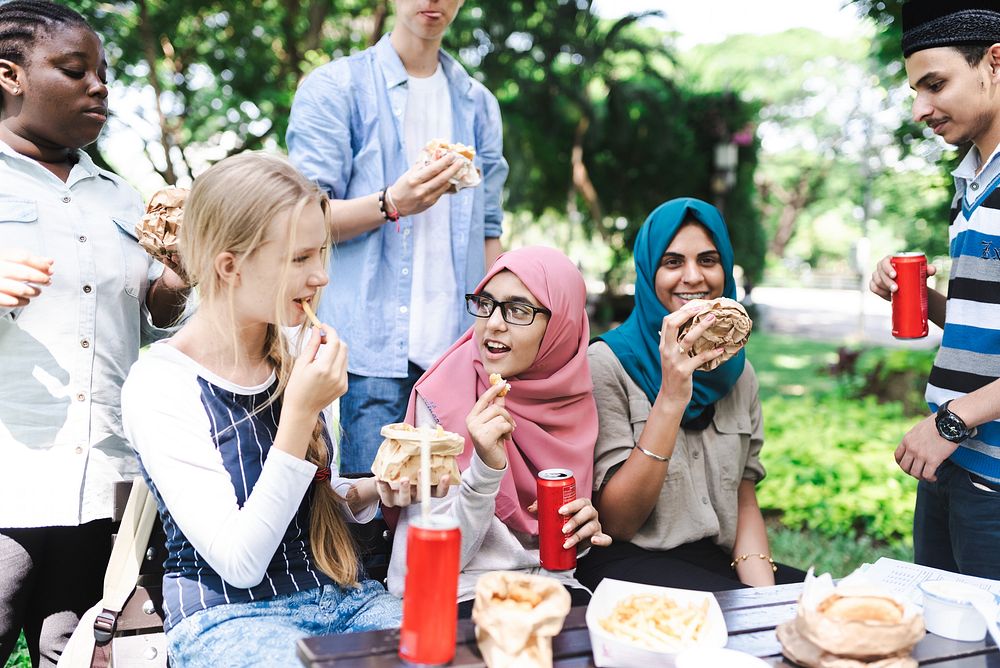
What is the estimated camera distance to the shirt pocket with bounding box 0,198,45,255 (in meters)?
2.25

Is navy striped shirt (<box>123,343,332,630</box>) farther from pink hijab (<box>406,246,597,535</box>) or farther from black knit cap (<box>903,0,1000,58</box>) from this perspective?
black knit cap (<box>903,0,1000,58</box>)

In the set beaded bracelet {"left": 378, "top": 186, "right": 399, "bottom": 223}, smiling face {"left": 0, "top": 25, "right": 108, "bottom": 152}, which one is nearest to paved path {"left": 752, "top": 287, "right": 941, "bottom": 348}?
beaded bracelet {"left": 378, "top": 186, "right": 399, "bottom": 223}

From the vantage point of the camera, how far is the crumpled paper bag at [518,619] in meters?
1.56

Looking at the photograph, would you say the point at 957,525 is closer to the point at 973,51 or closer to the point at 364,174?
the point at 973,51

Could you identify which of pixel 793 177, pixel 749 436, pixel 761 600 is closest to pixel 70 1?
pixel 749 436

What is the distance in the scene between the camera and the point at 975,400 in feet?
7.70

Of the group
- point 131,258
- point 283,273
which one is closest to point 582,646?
point 283,273

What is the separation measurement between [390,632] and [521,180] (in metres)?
13.3

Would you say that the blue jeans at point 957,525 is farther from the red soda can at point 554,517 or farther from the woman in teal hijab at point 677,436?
the red soda can at point 554,517

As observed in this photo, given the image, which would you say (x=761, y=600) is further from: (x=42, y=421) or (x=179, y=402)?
Answer: (x=42, y=421)

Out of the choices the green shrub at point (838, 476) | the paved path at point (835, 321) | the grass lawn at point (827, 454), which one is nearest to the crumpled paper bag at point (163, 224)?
the grass lawn at point (827, 454)

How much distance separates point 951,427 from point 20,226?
257cm

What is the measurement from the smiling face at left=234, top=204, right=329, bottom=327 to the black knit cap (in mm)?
1770

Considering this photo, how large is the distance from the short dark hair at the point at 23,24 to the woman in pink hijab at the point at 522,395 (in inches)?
53.6
